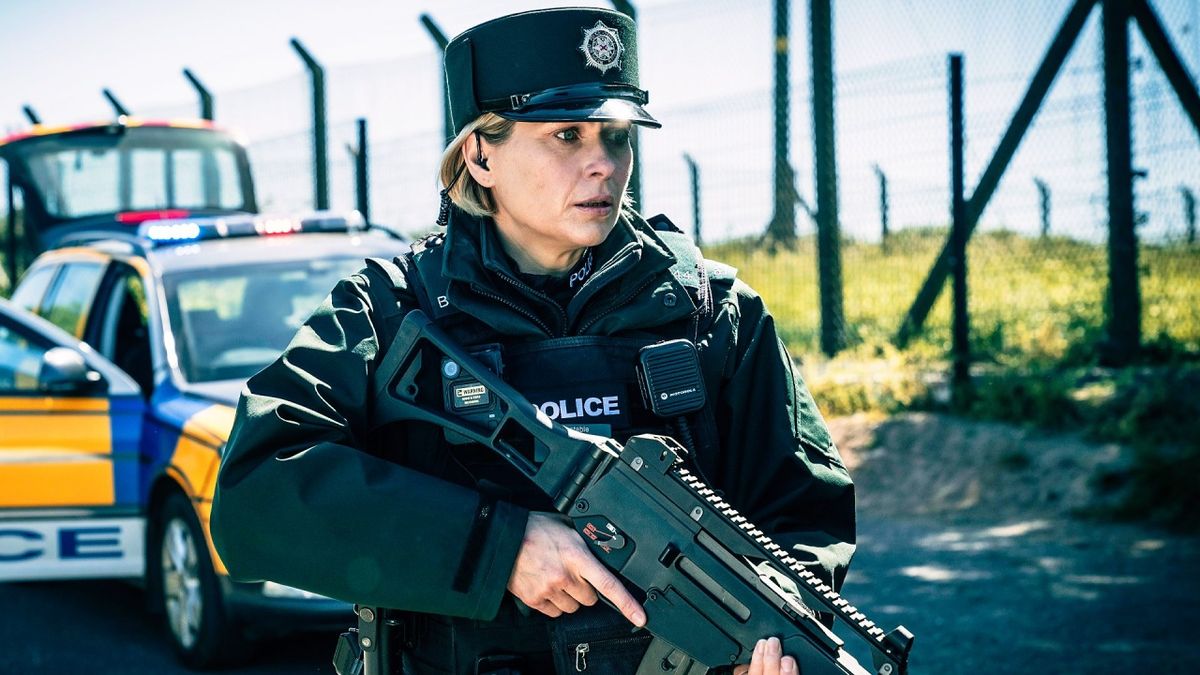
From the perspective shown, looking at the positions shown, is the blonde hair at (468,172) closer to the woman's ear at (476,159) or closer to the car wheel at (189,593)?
the woman's ear at (476,159)

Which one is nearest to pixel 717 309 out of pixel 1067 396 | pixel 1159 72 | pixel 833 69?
pixel 1067 396

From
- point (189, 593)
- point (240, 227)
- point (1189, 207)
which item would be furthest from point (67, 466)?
point (1189, 207)

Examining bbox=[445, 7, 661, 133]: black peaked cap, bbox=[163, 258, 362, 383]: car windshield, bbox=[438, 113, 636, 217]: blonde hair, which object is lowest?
bbox=[163, 258, 362, 383]: car windshield

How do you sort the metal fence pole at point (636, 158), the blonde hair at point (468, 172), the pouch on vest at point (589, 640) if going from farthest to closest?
1. the metal fence pole at point (636, 158)
2. the blonde hair at point (468, 172)
3. the pouch on vest at point (589, 640)

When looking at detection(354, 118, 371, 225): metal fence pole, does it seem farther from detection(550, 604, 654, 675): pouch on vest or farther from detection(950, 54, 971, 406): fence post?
detection(550, 604, 654, 675): pouch on vest

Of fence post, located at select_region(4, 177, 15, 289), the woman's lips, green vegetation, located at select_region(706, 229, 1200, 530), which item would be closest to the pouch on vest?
the woman's lips

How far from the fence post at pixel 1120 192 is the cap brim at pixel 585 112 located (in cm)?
643

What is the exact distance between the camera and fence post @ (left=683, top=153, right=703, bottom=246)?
10461 mm

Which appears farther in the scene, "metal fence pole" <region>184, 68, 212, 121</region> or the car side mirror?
"metal fence pole" <region>184, 68, 212, 121</region>

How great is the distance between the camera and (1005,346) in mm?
8852

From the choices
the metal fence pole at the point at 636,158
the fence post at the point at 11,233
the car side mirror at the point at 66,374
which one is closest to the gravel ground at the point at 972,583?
the car side mirror at the point at 66,374

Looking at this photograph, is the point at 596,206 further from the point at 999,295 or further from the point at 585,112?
the point at 999,295

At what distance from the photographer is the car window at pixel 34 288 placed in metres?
7.38

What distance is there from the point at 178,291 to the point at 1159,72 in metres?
5.58
